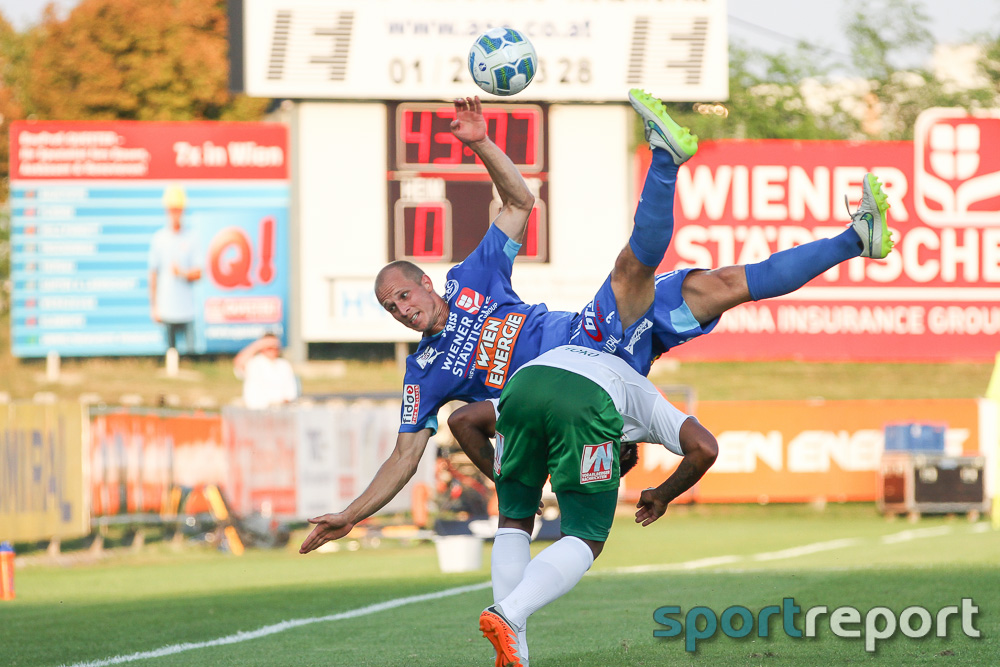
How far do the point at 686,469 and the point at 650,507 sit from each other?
0.74 ft

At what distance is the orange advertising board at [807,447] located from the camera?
20.3 metres

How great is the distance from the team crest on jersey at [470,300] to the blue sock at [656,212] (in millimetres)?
872

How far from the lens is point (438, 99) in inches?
781

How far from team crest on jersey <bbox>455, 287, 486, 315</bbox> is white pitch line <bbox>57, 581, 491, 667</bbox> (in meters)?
2.33

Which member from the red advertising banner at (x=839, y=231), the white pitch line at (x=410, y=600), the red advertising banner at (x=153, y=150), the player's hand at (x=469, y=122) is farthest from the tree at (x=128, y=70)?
the player's hand at (x=469, y=122)

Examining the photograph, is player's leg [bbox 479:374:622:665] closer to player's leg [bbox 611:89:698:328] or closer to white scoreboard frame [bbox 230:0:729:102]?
player's leg [bbox 611:89:698:328]

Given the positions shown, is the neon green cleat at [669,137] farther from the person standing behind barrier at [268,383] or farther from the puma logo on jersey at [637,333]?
the person standing behind barrier at [268,383]

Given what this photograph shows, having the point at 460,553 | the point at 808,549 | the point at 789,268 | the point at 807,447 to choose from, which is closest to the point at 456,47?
the point at 807,447

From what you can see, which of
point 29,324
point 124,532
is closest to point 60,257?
point 29,324

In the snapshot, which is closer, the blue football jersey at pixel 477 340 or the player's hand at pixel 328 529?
the player's hand at pixel 328 529

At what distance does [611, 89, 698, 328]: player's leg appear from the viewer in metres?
5.00

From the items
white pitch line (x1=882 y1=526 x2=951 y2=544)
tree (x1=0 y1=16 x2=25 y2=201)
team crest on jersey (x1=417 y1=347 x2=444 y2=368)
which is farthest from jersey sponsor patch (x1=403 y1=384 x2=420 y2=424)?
tree (x1=0 y1=16 x2=25 y2=201)

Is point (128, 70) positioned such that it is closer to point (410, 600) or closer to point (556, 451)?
point (410, 600)

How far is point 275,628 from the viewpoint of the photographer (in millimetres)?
7574
